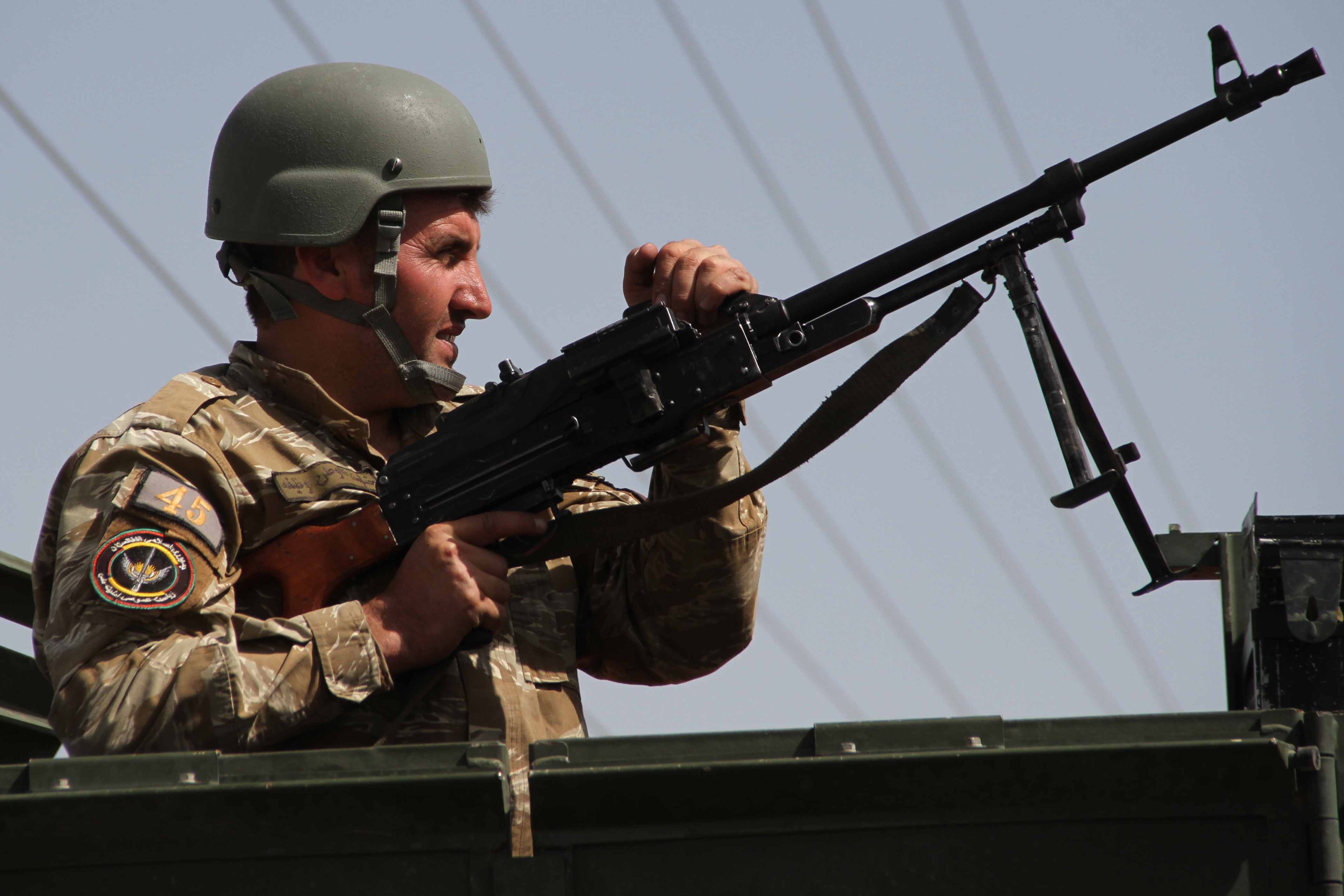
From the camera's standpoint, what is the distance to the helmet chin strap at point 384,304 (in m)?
3.73

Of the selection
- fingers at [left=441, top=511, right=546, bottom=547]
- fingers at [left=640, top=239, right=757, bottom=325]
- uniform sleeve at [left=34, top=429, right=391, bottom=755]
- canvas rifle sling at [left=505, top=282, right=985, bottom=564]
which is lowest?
uniform sleeve at [left=34, top=429, right=391, bottom=755]

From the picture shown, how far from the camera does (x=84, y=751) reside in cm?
291

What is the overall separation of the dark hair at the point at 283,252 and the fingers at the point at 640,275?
0.53 m

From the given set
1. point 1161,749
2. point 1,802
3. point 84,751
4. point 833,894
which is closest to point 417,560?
point 84,751

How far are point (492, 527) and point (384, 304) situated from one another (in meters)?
0.65

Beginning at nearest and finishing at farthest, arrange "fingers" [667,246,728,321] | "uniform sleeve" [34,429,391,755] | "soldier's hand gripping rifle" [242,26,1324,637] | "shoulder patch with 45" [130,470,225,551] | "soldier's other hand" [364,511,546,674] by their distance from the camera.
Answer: "uniform sleeve" [34,429,391,755]
"shoulder patch with 45" [130,470,225,551]
"soldier's other hand" [364,511,546,674]
"soldier's hand gripping rifle" [242,26,1324,637]
"fingers" [667,246,728,321]

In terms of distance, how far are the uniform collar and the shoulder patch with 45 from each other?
1.52 ft

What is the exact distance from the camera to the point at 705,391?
3.39 meters

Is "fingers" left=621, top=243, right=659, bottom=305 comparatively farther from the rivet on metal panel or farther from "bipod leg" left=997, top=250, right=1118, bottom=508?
the rivet on metal panel

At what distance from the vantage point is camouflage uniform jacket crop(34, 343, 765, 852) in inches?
117

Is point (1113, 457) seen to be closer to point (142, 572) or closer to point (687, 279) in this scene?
point (687, 279)

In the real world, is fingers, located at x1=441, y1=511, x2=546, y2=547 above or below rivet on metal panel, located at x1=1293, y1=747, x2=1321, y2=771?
above

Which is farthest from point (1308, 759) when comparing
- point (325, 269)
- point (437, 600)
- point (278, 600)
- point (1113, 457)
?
point (325, 269)

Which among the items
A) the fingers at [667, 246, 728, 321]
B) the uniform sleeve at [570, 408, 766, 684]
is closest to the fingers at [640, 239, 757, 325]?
the fingers at [667, 246, 728, 321]
